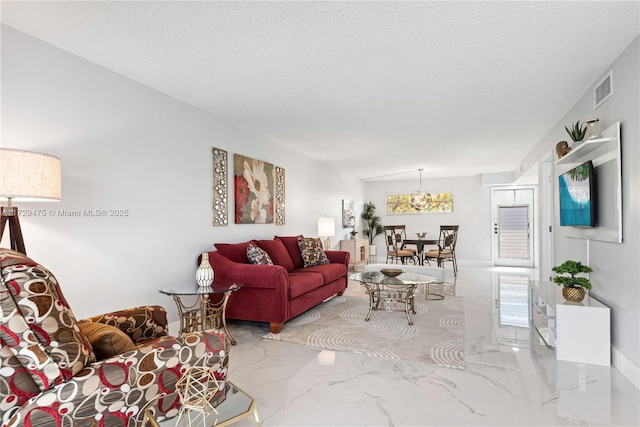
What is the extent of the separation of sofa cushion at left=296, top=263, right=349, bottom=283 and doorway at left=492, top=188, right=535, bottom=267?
18.5 feet

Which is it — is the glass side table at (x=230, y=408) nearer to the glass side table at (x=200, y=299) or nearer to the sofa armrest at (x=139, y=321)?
the sofa armrest at (x=139, y=321)

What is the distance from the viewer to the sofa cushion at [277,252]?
4672 millimetres

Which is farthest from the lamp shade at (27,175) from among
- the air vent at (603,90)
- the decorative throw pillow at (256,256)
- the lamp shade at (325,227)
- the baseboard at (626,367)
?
the lamp shade at (325,227)

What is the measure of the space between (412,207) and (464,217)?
1.41 meters

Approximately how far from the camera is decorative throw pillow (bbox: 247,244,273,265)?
4.16 meters

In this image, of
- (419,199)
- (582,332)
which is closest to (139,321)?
(582,332)

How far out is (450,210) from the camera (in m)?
9.61

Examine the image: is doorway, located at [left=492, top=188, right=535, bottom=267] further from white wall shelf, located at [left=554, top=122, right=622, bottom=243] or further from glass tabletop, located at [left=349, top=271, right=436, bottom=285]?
white wall shelf, located at [left=554, top=122, right=622, bottom=243]

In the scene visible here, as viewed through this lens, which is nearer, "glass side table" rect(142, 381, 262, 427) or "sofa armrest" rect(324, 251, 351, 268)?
"glass side table" rect(142, 381, 262, 427)

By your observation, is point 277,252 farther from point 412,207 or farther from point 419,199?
point 412,207

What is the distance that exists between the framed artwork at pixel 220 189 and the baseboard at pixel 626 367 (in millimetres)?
4076

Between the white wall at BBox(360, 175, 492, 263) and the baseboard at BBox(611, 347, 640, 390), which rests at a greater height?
the white wall at BBox(360, 175, 492, 263)

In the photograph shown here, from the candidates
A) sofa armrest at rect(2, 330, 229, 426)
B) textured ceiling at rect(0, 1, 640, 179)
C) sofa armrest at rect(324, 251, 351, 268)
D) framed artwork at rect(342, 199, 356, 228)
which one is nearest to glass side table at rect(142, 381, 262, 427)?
sofa armrest at rect(2, 330, 229, 426)

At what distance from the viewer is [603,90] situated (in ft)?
10.2
